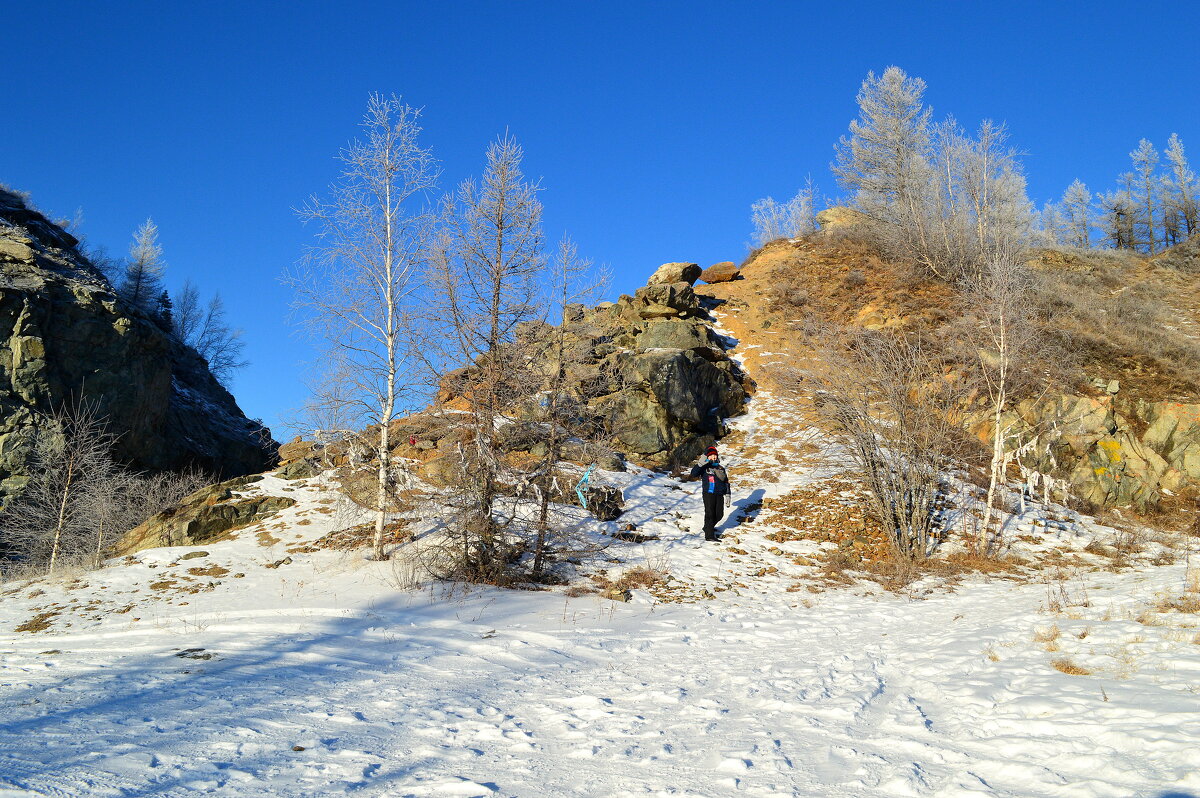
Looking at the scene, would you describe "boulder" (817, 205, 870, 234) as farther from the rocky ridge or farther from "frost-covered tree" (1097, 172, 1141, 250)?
"frost-covered tree" (1097, 172, 1141, 250)

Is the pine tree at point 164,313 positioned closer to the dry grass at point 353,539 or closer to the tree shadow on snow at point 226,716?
the dry grass at point 353,539

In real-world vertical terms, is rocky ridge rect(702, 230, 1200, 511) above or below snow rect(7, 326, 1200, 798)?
above

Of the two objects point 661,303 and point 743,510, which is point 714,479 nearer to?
point 743,510

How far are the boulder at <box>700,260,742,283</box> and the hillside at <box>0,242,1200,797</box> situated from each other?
69.2ft

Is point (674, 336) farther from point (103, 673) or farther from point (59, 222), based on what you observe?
point (59, 222)

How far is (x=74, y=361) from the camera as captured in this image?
84.5 ft

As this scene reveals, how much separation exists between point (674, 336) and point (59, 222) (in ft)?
137

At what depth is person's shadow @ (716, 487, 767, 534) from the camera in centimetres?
1448

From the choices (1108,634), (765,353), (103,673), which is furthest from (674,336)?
(103,673)

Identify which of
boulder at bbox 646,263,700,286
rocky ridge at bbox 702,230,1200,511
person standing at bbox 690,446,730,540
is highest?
boulder at bbox 646,263,700,286

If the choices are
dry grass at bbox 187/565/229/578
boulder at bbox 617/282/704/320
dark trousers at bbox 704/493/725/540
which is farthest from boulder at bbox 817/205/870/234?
dry grass at bbox 187/565/229/578

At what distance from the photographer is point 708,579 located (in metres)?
11.1

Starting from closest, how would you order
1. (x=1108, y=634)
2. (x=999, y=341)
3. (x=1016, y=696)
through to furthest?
(x=1016, y=696)
(x=1108, y=634)
(x=999, y=341)

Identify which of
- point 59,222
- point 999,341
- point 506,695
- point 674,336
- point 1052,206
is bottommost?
point 506,695
